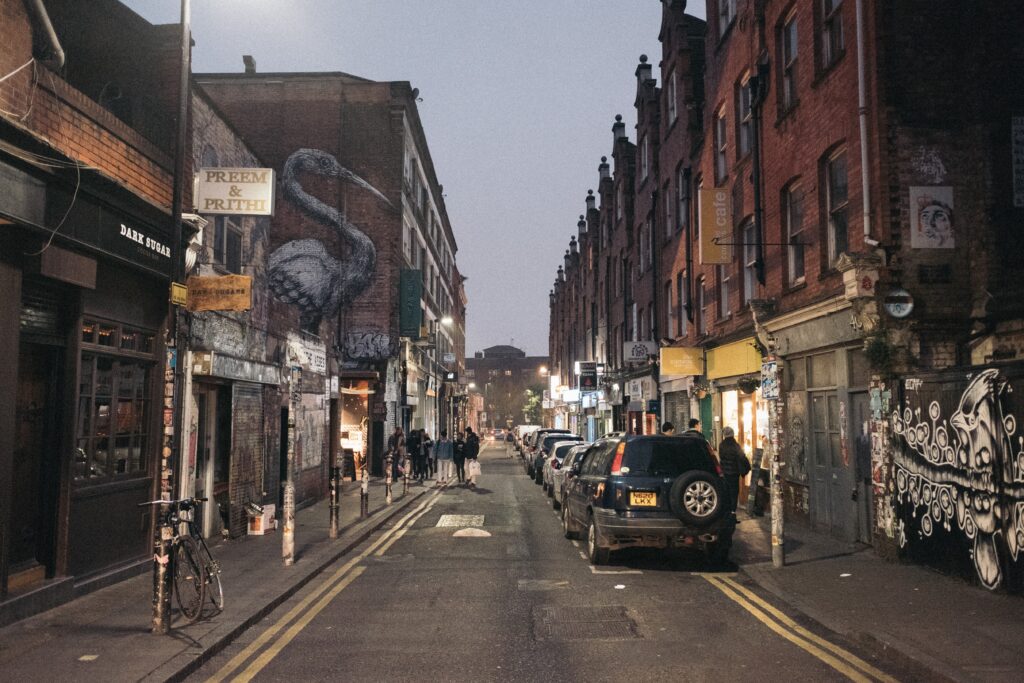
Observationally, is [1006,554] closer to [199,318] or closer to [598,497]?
[598,497]

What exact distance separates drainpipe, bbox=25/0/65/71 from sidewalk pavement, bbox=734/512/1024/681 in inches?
394

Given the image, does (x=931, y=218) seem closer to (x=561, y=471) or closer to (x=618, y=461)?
(x=618, y=461)

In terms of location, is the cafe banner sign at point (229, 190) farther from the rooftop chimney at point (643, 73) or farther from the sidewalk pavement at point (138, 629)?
the rooftop chimney at point (643, 73)

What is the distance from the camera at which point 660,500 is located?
11.6m

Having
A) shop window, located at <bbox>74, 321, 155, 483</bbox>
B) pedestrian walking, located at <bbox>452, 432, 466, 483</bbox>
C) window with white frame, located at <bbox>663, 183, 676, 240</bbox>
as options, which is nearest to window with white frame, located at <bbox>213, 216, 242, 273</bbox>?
shop window, located at <bbox>74, 321, 155, 483</bbox>

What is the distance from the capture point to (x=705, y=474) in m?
11.5

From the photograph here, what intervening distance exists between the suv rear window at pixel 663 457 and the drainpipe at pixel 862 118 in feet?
14.0

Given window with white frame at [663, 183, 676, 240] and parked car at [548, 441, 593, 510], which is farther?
window with white frame at [663, 183, 676, 240]

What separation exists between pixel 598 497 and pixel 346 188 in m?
27.6

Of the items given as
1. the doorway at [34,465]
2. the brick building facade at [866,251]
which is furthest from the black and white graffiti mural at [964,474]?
the doorway at [34,465]

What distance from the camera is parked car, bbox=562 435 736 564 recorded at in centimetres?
1141

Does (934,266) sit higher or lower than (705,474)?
higher

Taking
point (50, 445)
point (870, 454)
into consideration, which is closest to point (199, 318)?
point (50, 445)

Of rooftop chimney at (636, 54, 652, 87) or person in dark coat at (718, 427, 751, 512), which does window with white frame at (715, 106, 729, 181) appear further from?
rooftop chimney at (636, 54, 652, 87)
